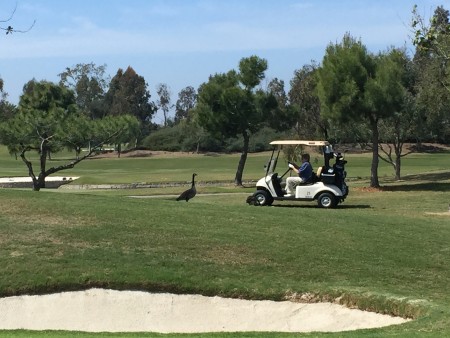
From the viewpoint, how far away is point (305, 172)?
82.2 ft

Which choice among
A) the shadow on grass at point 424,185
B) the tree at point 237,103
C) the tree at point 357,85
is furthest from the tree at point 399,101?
the tree at point 237,103

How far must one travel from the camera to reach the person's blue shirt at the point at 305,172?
2477cm

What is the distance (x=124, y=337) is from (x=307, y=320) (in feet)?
10.5

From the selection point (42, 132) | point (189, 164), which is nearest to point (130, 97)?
point (189, 164)

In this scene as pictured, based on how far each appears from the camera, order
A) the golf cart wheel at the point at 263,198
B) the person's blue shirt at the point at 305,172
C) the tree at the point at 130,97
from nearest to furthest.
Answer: the person's blue shirt at the point at 305,172
the golf cart wheel at the point at 263,198
the tree at the point at 130,97

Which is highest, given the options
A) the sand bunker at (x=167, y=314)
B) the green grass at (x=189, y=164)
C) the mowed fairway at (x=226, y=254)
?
the mowed fairway at (x=226, y=254)

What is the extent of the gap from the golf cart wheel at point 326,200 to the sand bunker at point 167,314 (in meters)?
13.7

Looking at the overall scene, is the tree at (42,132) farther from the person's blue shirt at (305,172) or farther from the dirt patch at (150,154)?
the dirt patch at (150,154)

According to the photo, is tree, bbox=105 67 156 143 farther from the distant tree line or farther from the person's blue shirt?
the person's blue shirt

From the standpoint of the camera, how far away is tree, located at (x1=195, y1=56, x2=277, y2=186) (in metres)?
44.8

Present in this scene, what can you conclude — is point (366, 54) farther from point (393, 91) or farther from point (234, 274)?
point (234, 274)

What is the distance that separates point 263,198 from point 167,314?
15.3m

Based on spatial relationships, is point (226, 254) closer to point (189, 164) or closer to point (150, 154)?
point (189, 164)

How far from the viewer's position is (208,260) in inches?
518
